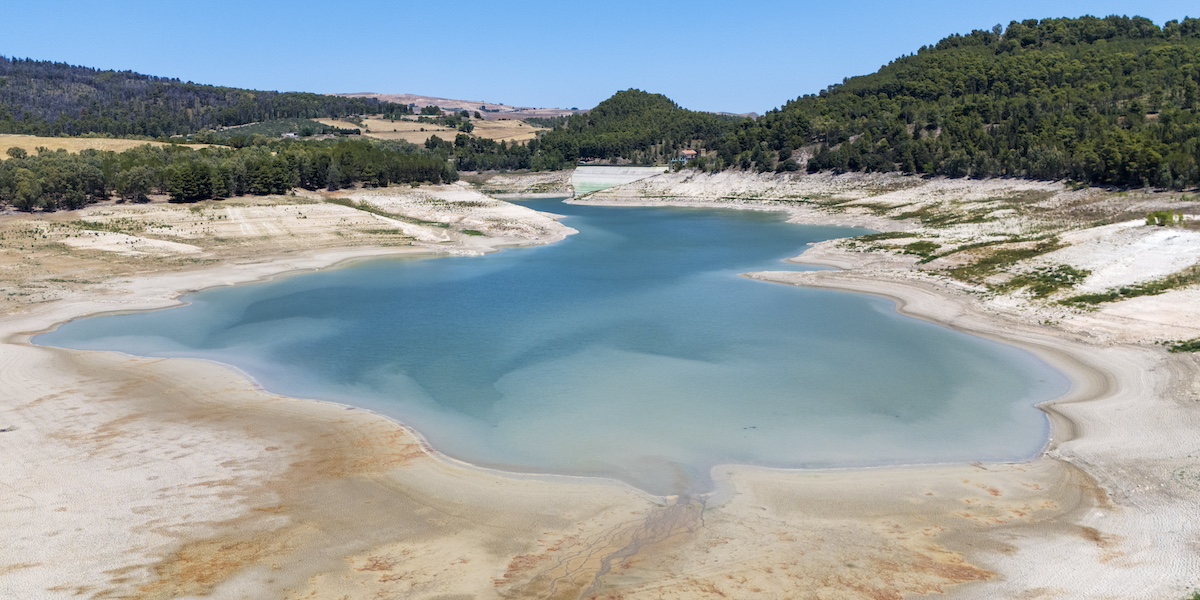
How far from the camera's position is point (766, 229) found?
8362cm

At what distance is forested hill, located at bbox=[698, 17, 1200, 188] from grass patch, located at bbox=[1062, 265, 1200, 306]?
36.3m

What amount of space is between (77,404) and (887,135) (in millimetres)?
115519

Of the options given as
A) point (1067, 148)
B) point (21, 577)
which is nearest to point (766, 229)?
point (1067, 148)

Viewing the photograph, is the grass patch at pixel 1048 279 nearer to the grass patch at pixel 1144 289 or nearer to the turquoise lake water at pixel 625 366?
the grass patch at pixel 1144 289

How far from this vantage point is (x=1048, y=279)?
4094cm

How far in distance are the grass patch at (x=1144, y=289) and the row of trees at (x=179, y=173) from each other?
71747 millimetres

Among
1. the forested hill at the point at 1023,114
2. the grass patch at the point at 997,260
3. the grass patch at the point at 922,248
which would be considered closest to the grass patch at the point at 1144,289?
the grass patch at the point at 997,260

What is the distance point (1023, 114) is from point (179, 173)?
353 feet

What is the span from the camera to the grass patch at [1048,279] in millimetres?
39250

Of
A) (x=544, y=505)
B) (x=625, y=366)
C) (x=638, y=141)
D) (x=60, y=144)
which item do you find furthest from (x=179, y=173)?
(x=638, y=141)

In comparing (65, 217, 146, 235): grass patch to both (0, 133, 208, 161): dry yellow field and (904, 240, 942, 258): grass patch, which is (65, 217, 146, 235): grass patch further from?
(904, 240, 942, 258): grass patch

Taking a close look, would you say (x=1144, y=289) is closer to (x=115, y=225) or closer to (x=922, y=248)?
(x=922, y=248)

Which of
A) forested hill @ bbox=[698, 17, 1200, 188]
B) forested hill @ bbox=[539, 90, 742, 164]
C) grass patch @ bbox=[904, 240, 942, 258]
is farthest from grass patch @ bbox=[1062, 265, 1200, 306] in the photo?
forested hill @ bbox=[539, 90, 742, 164]

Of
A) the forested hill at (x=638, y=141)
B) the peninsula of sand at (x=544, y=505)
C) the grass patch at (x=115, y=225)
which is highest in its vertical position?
the forested hill at (x=638, y=141)
